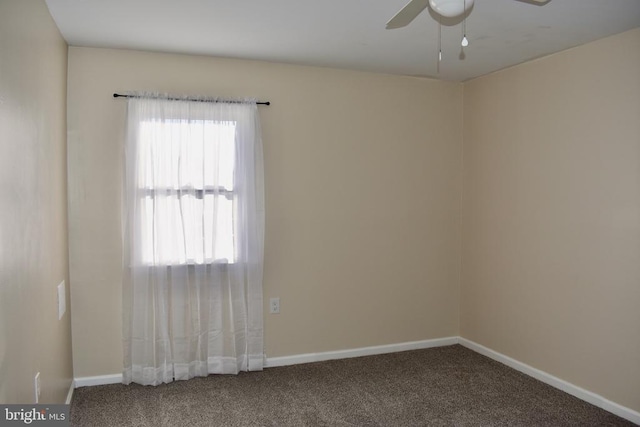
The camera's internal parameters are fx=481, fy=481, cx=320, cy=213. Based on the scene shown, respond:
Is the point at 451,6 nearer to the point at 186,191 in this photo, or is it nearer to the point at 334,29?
the point at 334,29

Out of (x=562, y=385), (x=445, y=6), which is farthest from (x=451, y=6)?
(x=562, y=385)

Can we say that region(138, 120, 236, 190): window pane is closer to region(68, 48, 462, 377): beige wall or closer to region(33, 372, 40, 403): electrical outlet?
region(68, 48, 462, 377): beige wall

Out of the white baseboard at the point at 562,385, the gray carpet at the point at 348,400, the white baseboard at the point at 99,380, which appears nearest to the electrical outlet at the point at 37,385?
the gray carpet at the point at 348,400

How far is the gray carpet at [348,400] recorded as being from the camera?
115 inches

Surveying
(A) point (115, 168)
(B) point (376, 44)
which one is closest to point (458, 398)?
(B) point (376, 44)

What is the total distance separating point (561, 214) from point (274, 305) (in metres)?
2.23

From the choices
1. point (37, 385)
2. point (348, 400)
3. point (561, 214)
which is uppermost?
point (561, 214)

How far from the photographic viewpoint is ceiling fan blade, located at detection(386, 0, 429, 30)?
192 centimetres

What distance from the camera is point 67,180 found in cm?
330

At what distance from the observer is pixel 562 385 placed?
133 inches

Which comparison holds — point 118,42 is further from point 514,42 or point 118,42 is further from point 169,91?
point 514,42

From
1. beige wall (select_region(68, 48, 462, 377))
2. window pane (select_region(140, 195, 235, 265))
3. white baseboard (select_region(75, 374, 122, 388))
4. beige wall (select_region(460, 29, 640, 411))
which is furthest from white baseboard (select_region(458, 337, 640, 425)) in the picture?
white baseboard (select_region(75, 374, 122, 388))

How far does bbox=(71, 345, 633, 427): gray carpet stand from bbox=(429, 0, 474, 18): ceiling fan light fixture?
7.51 feet

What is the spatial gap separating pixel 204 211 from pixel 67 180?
3.08 ft
